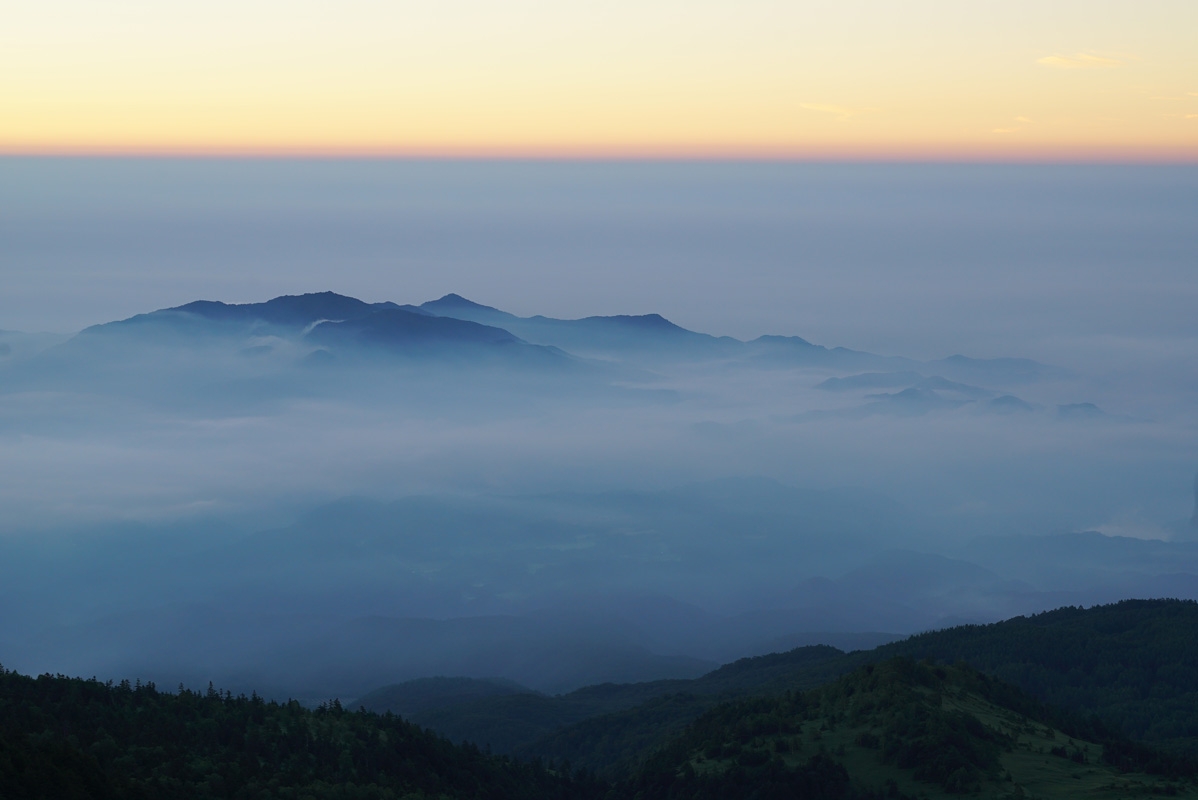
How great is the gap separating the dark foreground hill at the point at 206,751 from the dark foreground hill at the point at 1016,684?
75.0ft

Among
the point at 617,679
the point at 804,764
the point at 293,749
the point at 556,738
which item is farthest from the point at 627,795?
the point at 617,679

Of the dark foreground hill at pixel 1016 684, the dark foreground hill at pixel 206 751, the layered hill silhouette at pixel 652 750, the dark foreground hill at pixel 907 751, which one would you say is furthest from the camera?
the dark foreground hill at pixel 1016 684

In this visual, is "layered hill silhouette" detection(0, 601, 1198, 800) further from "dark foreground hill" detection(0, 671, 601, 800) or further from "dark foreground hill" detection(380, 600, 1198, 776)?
"dark foreground hill" detection(380, 600, 1198, 776)

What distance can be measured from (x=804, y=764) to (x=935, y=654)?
6049cm

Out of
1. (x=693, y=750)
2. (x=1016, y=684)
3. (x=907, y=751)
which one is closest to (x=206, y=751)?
(x=693, y=750)

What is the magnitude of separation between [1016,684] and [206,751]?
7200 centimetres

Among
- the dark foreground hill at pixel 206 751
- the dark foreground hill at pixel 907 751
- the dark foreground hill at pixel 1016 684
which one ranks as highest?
the dark foreground hill at pixel 206 751

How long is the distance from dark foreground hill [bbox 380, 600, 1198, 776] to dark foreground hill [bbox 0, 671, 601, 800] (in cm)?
2285

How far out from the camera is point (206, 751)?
158 feet

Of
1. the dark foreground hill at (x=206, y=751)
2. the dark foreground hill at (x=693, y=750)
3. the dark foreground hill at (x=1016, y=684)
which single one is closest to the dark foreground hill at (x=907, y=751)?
the dark foreground hill at (x=693, y=750)

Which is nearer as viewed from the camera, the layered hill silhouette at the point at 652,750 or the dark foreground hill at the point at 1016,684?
the layered hill silhouette at the point at 652,750

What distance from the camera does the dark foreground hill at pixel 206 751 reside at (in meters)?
36.6

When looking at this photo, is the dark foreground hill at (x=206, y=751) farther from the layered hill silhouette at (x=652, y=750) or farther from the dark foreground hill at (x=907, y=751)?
the dark foreground hill at (x=907, y=751)

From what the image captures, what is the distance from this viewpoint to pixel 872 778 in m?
54.4
